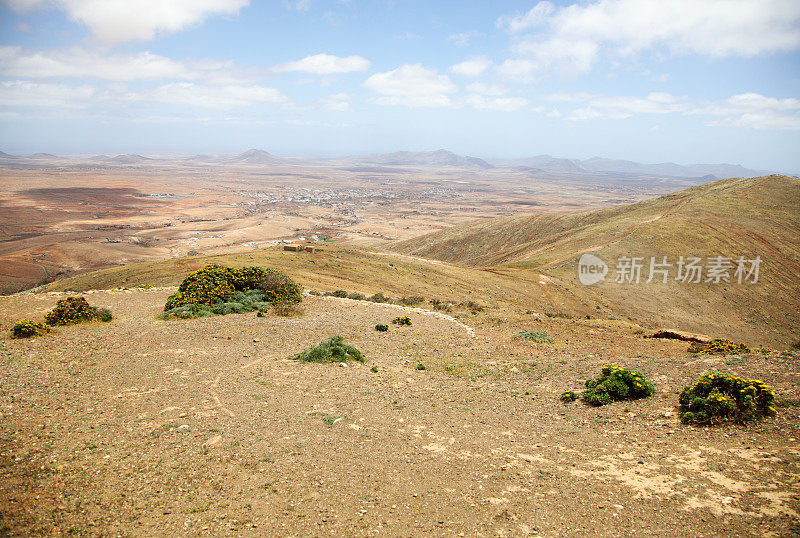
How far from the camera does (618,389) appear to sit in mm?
10586

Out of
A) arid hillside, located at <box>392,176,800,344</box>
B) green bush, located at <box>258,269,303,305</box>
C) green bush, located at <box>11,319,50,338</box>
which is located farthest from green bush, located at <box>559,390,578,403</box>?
arid hillside, located at <box>392,176,800,344</box>

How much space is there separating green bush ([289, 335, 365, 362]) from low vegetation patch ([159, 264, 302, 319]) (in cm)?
589

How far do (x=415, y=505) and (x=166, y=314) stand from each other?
570 inches

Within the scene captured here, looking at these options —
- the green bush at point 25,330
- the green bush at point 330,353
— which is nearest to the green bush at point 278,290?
the green bush at point 330,353

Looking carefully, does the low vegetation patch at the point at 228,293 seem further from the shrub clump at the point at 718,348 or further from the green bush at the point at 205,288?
the shrub clump at the point at 718,348

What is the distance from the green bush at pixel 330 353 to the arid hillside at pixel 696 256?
25712mm

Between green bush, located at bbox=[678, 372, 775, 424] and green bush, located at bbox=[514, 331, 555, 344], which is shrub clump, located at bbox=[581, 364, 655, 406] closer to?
green bush, located at bbox=[678, 372, 775, 424]

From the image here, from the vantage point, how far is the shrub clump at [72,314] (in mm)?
14754

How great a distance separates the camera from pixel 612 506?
6410 mm

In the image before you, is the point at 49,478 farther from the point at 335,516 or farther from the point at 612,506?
the point at 612,506

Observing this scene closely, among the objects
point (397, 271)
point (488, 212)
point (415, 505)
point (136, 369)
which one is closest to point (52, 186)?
point (488, 212)

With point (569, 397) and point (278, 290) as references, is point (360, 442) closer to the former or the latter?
point (569, 397)

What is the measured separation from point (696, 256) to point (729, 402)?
4064cm

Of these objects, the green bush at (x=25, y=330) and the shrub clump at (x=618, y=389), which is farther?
the green bush at (x=25, y=330)
